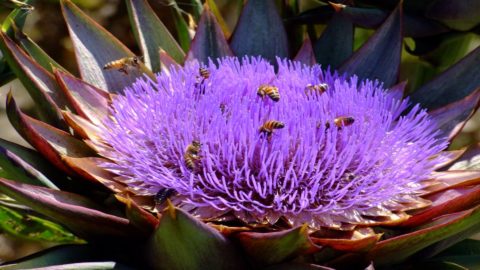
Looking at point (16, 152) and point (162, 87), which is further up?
point (162, 87)

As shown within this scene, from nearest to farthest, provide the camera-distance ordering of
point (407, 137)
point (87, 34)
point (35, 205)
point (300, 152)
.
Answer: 1. point (35, 205)
2. point (300, 152)
3. point (407, 137)
4. point (87, 34)


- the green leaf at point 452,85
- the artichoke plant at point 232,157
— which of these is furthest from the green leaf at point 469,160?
the green leaf at point 452,85

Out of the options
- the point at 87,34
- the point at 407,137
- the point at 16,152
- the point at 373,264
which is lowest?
the point at 373,264

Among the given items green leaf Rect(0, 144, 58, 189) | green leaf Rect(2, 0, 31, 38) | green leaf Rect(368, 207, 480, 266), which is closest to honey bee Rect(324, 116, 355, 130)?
green leaf Rect(368, 207, 480, 266)

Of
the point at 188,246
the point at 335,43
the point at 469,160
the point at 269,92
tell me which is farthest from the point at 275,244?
the point at 335,43

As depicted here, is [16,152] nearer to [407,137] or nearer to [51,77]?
[51,77]

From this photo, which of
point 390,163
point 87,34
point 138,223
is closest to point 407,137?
point 390,163

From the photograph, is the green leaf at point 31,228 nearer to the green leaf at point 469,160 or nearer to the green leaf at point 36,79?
the green leaf at point 36,79
